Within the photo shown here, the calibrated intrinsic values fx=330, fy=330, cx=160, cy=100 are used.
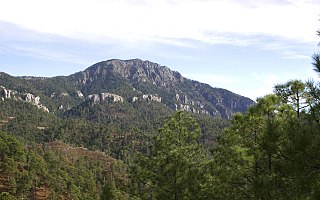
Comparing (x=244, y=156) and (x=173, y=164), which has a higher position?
(x=244, y=156)

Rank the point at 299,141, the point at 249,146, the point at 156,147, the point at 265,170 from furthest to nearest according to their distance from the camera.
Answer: the point at 156,147 → the point at 249,146 → the point at 265,170 → the point at 299,141

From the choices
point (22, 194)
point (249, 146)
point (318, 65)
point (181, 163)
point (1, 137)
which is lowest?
point (22, 194)

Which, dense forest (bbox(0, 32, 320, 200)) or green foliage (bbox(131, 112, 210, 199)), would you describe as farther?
green foliage (bbox(131, 112, 210, 199))

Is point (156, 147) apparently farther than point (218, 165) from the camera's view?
Yes

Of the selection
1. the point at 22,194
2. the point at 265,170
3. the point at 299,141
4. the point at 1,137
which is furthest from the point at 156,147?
the point at 1,137

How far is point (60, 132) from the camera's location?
194750 mm

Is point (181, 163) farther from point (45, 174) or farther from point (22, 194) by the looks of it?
point (45, 174)

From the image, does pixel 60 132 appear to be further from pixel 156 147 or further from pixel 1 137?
pixel 156 147

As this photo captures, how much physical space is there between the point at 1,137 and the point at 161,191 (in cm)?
8405

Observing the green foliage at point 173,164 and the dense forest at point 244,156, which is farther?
the green foliage at point 173,164

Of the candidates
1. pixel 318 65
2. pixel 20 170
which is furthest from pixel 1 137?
pixel 318 65

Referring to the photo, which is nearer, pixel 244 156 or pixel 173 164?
pixel 244 156

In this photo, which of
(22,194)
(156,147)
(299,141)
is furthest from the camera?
(22,194)

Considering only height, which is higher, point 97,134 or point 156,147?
point 156,147
